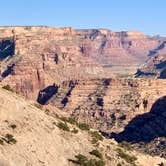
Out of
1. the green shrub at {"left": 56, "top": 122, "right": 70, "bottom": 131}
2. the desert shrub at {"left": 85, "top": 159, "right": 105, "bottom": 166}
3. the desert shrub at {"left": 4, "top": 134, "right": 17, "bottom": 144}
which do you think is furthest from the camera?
the green shrub at {"left": 56, "top": 122, "right": 70, "bottom": 131}

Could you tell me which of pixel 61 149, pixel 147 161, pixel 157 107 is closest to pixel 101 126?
pixel 157 107

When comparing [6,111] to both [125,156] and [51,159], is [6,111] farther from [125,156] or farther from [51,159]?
[125,156]

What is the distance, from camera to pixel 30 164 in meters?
47.9

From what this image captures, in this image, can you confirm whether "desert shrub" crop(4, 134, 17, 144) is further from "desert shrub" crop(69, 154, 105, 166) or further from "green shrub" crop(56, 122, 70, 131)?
"green shrub" crop(56, 122, 70, 131)

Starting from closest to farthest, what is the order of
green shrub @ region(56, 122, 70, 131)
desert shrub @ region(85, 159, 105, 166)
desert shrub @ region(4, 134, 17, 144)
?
desert shrub @ region(4, 134, 17, 144) < desert shrub @ region(85, 159, 105, 166) < green shrub @ region(56, 122, 70, 131)

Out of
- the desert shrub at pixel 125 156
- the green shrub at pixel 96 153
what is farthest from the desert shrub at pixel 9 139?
the desert shrub at pixel 125 156

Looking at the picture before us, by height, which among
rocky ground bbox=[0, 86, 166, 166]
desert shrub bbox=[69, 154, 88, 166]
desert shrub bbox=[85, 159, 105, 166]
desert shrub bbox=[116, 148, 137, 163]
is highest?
rocky ground bbox=[0, 86, 166, 166]

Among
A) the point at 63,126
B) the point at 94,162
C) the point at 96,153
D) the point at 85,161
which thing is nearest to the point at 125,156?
the point at 96,153

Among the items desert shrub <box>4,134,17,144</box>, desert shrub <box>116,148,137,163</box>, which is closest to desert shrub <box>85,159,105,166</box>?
desert shrub <box>116,148,137,163</box>

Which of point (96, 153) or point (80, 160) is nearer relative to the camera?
point (80, 160)

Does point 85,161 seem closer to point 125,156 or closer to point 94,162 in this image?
point 94,162

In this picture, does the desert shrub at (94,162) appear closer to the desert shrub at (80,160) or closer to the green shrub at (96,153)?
the desert shrub at (80,160)

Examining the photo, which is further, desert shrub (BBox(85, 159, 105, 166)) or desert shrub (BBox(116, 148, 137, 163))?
desert shrub (BBox(116, 148, 137, 163))

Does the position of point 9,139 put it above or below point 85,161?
above
